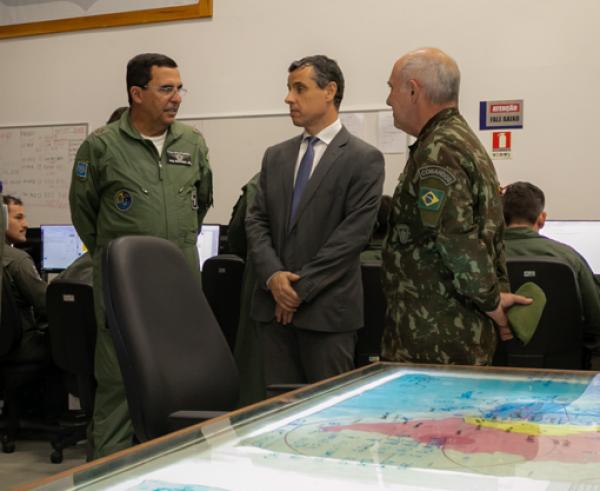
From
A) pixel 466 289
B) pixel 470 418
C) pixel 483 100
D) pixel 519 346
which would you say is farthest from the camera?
pixel 483 100

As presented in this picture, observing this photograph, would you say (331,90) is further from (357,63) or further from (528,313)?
(357,63)

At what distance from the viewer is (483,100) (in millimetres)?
4770

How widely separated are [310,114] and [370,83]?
Result: 97.0 inches

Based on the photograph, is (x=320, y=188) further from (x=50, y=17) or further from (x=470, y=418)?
(x=50, y=17)

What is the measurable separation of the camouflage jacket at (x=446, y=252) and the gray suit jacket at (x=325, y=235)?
1.26ft

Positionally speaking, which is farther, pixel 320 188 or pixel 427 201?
pixel 320 188

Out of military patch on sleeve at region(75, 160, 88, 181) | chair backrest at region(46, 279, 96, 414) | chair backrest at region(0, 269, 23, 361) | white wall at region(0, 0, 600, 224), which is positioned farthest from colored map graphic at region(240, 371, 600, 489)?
white wall at region(0, 0, 600, 224)

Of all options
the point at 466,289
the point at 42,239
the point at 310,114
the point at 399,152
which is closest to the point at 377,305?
the point at 310,114

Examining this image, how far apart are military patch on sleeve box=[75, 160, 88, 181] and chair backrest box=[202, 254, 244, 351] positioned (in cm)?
70

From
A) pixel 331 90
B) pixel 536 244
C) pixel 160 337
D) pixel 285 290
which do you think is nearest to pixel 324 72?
pixel 331 90

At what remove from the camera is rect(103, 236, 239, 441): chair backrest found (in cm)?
152

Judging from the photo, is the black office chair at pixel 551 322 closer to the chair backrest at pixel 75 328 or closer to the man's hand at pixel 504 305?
the man's hand at pixel 504 305

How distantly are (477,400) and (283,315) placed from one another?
122cm

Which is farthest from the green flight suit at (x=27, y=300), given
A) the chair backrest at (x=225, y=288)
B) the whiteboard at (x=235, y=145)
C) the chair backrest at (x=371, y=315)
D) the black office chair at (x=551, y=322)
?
the black office chair at (x=551, y=322)
